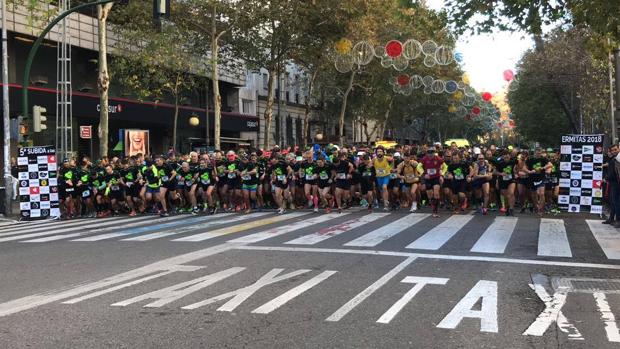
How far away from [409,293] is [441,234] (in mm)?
5184

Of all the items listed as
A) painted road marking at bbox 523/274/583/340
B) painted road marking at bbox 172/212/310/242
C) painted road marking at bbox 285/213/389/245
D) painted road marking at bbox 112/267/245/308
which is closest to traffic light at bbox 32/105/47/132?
painted road marking at bbox 172/212/310/242

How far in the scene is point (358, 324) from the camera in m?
5.66

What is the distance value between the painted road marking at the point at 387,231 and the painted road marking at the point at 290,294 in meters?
2.70

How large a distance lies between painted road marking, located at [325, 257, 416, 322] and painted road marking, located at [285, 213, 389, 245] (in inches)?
102

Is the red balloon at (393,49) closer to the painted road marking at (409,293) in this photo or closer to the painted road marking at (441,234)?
the painted road marking at (441,234)

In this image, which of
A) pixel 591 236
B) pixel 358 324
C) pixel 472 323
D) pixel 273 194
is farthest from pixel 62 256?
pixel 591 236

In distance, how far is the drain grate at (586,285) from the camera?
7.17 meters

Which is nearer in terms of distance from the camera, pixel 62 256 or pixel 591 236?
pixel 62 256

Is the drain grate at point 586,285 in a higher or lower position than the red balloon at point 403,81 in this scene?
lower

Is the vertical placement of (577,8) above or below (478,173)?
above

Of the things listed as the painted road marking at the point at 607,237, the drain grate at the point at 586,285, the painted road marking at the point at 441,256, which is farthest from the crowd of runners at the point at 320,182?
the drain grate at the point at 586,285

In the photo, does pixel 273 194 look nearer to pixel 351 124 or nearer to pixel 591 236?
pixel 591 236

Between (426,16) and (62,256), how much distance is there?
33.9 ft

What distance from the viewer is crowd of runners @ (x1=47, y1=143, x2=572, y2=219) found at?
15.7 meters
